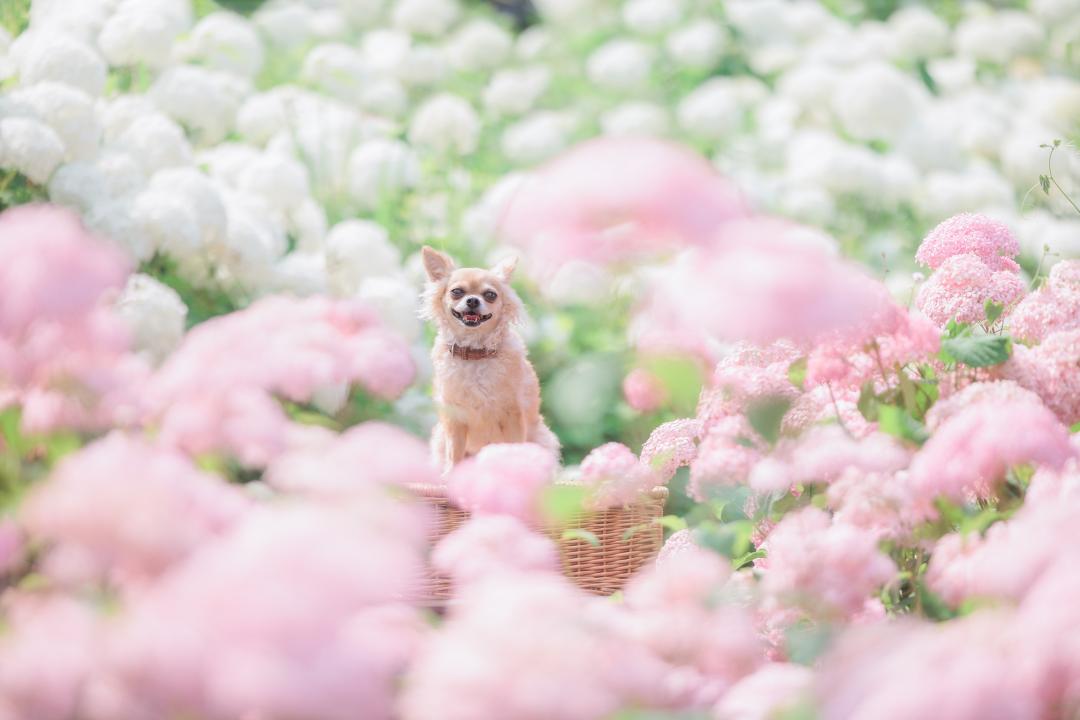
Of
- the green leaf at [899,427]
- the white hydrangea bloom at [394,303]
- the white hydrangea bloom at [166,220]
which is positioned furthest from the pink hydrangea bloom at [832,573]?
the white hydrangea bloom at [394,303]

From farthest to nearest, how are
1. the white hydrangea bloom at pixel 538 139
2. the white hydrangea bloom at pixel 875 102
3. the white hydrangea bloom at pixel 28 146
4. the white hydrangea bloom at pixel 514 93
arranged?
the white hydrangea bloom at pixel 514 93 → the white hydrangea bloom at pixel 538 139 → the white hydrangea bloom at pixel 875 102 → the white hydrangea bloom at pixel 28 146

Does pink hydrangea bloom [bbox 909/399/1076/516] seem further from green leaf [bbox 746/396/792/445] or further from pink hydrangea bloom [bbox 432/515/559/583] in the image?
pink hydrangea bloom [bbox 432/515/559/583]

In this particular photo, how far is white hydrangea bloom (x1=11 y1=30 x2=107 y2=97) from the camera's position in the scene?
9.82 feet

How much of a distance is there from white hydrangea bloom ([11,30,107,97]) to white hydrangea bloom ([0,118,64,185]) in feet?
1.03

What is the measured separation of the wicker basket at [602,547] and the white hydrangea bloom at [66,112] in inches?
56.9

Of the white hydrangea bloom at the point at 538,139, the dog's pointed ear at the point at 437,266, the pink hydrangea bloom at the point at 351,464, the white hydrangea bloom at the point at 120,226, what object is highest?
the pink hydrangea bloom at the point at 351,464

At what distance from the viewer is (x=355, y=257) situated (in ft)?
11.8

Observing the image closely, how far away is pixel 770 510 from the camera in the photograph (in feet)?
5.49

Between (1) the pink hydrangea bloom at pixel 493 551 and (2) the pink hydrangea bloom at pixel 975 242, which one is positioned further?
(2) the pink hydrangea bloom at pixel 975 242

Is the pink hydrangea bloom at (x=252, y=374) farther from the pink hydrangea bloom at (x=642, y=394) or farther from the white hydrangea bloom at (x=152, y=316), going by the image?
the white hydrangea bloom at (x=152, y=316)

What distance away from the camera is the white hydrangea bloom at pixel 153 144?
318cm

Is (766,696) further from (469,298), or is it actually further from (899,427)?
(469,298)

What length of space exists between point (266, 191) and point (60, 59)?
29.7 inches

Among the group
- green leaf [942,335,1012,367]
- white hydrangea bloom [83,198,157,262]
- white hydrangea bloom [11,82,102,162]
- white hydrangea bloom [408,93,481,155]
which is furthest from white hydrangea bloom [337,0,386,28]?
green leaf [942,335,1012,367]
